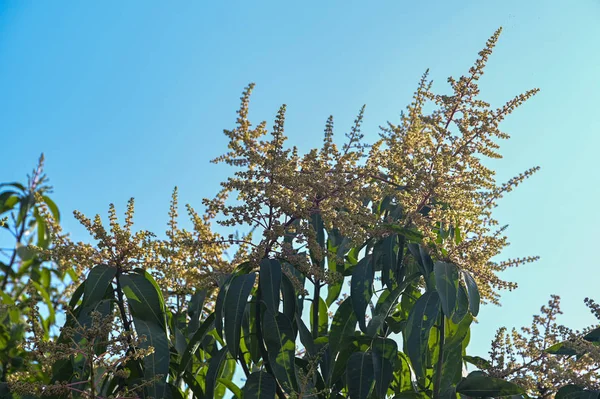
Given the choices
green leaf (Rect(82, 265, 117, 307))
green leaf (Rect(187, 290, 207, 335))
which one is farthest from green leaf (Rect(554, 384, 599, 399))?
green leaf (Rect(82, 265, 117, 307))

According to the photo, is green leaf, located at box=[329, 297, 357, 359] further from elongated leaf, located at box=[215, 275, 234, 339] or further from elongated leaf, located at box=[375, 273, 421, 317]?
elongated leaf, located at box=[215, 275, 234, 339]

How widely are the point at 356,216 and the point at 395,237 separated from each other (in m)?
0.33

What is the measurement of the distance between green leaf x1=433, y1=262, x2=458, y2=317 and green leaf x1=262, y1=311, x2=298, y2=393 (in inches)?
22.8

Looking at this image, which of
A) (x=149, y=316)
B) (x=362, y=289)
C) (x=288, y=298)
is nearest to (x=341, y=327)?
(x=362, y=289)

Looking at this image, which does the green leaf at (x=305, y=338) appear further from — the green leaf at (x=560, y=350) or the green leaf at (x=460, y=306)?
the green leaf at (x=560, y=350)

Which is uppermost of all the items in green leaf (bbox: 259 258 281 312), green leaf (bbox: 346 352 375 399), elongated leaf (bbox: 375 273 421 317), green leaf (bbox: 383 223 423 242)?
green leaf (bbox: 383 223 423 242)

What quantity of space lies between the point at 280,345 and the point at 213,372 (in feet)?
0.98

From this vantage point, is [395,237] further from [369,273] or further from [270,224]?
[270,224]

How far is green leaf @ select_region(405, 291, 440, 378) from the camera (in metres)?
2.59

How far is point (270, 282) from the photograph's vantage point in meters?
2.59

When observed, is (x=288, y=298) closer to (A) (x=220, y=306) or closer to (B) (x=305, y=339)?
(B) (x=305, y=339)

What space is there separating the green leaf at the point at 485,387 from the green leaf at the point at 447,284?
0.93ft

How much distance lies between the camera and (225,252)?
122 inches

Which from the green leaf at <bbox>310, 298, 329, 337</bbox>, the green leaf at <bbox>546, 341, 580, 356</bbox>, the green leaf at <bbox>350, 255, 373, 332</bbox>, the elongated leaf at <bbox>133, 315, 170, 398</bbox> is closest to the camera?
the elongated leaf at <bbox>133, 315, 170, 398</bbox>
